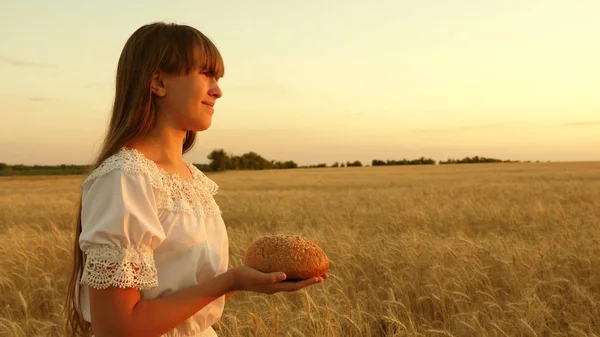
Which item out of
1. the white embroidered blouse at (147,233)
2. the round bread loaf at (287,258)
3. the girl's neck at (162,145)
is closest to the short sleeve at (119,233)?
the white embroidered blouse at (147,233)

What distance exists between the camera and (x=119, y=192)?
4.54 ft

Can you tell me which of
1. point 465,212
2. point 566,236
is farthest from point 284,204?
point 566,236

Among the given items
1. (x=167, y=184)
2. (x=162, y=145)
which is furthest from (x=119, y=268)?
(x=162, y=145)

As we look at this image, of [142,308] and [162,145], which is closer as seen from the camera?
[142,308]

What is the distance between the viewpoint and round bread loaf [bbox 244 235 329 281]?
5.38 ft

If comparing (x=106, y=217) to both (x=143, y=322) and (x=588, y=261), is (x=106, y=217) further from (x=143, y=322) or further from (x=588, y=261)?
(x=588, y=261)

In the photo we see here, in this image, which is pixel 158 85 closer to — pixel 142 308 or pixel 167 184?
pixel 167 184

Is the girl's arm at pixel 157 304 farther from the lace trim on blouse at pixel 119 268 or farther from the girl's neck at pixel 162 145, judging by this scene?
the girl's neck at pixel 162 145

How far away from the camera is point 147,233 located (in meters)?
1.40

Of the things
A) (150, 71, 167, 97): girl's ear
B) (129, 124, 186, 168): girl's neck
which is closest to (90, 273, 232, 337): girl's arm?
(129, 124, 186, 168): girl's neck

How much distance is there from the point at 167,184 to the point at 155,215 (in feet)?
0.50

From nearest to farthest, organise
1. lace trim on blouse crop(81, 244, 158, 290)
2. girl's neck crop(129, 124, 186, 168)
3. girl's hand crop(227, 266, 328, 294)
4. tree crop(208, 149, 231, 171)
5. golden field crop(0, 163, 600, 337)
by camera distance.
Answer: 1. lace trim on blouse crop(81, 244, 158, 290)
2. girl's hand crop(227, 266, 328, 294)
3. girl's neck crop(129, 124, 186, 168)
4. golden field crop(0, 163, 600, 337)
5. tree crop(208, 149, 231, 171)

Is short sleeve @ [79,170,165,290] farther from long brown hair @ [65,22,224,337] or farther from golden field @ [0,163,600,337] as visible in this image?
golden field @ [0,163,600,337]

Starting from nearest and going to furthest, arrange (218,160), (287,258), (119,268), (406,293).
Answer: (119,268) < (287,258) < (406,293) < (218,160)
